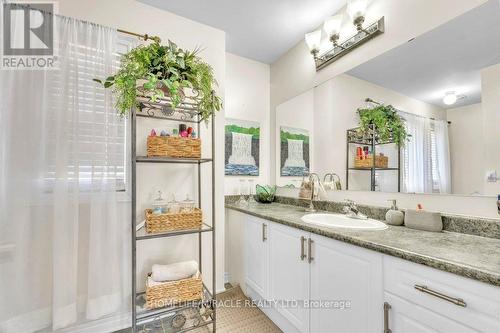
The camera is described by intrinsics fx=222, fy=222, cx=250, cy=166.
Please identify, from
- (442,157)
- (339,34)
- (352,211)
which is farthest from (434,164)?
(339,34)

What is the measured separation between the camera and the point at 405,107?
4.89 feet

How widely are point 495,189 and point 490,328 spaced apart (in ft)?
2.43

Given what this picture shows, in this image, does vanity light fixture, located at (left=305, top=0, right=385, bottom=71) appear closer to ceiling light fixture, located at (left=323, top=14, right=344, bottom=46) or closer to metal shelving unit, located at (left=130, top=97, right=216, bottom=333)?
ceiling light fixture, located at (left=323, top=14, right=344, bottom=46)

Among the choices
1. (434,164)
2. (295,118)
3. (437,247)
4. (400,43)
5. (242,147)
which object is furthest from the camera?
(242,147)

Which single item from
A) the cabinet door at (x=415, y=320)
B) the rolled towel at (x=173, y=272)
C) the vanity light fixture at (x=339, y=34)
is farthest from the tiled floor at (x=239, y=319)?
the vanity light fixture at (x=339, y=34)

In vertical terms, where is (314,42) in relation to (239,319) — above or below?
above

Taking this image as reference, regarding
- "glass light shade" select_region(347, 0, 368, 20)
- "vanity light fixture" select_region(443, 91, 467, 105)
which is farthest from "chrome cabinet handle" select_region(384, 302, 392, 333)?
"glass light shade" select_region(347, 0, 368, 20)

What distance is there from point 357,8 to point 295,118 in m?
1.03

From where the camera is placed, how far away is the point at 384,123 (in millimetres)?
1598

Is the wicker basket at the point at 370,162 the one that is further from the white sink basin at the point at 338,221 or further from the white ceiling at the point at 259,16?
the white ceiling at the point at 259,16

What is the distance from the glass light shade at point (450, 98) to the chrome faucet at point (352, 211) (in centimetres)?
84

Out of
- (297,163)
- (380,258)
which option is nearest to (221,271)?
(297,163)

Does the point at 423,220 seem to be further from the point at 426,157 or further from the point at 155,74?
the point at 155,74

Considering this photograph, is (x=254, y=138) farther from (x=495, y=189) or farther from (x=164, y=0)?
(x=495, y=189)
